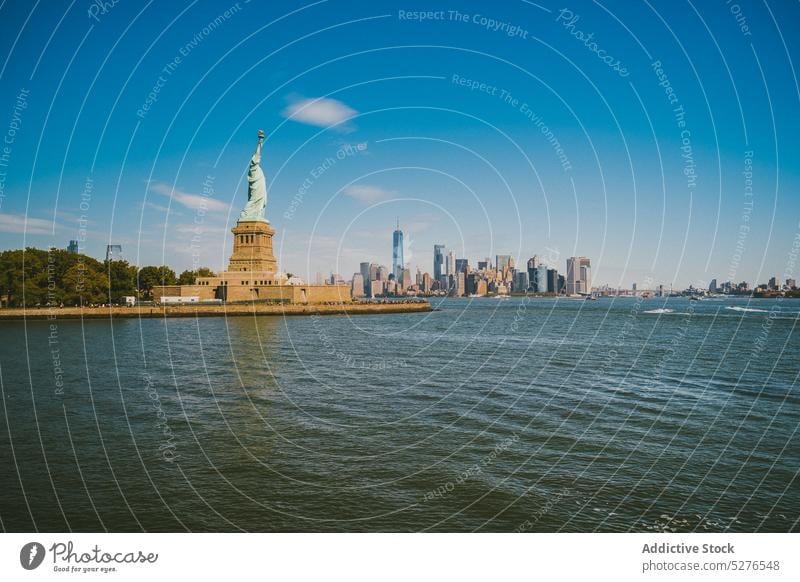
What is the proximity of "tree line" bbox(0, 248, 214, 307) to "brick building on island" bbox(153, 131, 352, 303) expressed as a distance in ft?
21.4

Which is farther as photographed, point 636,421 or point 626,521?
point 636,421

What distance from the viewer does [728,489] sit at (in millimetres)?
11367

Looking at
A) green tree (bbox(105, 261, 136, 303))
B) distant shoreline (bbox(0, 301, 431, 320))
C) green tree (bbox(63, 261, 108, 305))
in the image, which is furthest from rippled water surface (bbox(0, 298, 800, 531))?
green tree (bbox(105, 261, 136, 303))

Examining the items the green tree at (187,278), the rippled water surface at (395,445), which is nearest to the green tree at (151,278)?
the green tree at (187,278)

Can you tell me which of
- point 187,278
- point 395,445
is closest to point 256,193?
point 187,278

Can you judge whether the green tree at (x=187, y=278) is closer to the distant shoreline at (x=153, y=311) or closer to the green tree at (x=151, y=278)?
the green tree at (x=151, y=278)

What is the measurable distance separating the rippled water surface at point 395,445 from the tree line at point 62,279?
40667 mm

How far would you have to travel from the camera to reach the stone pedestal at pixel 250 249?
230 feet

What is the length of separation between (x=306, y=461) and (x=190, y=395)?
31.4ft

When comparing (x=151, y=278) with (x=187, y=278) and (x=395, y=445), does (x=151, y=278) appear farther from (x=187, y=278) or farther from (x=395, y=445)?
(x=395, y=445)

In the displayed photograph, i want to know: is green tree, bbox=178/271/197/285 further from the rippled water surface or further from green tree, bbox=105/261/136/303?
the rippled water surface

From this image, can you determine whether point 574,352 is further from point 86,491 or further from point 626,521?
point 86,491

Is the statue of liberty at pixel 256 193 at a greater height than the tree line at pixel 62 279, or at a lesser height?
greater
